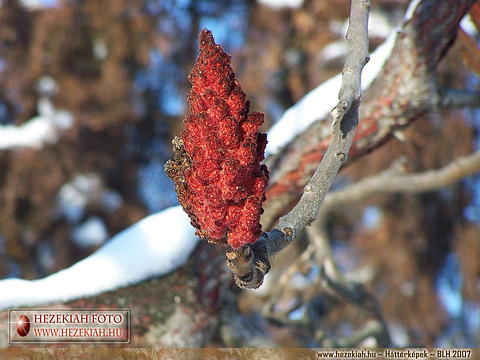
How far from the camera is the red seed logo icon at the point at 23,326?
209 centimetres

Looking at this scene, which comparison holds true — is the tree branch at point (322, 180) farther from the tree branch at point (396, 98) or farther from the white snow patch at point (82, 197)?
the white snow patch at point (82, 197)

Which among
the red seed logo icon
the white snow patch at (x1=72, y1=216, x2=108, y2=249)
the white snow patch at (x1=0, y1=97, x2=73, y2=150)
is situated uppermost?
the white snow patch at (x1=0, y1=97, x2=73, y2=150)

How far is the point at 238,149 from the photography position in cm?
94

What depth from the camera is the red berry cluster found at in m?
0.94

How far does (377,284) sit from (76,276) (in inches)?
202

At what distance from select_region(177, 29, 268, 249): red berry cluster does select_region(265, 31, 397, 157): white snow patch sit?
1.34 meters

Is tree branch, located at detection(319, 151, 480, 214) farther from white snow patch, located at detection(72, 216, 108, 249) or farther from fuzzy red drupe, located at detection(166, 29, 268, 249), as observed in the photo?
white snow patch, located at detection(72, 216, 108, 249)

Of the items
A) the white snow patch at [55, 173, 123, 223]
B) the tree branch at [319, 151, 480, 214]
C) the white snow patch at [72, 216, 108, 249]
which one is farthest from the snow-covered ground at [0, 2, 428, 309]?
the white snow patch at [72, 216, 108, 249]

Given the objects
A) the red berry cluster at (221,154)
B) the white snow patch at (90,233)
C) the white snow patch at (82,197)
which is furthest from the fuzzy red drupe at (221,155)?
the white snow patch at (90,233)

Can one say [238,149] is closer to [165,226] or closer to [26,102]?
[165,226]

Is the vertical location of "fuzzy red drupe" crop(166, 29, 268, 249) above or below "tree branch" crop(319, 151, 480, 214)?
below

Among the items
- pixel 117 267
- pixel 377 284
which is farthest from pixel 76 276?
pixel 377 284

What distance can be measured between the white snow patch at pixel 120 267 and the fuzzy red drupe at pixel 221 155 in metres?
1.30

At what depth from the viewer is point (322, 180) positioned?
1119 mm
